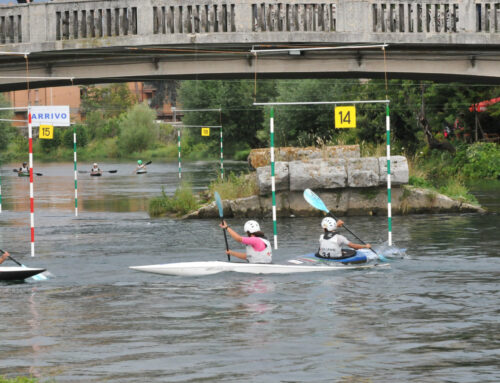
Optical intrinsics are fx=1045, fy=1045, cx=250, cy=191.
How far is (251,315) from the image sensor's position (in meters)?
13.8

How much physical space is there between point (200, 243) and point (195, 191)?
53.9ft

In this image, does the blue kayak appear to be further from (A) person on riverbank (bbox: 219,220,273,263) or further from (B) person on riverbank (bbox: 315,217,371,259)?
(A) person on riverbank (bbox: 219,220,273,263)

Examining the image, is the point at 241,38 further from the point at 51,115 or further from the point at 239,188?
the point at 51,115

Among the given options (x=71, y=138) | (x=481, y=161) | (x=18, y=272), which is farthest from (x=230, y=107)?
(x=18, y=272)

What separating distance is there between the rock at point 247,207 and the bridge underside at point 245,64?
3377 mm

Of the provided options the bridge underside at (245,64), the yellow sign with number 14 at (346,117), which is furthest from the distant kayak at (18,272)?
the bridge underside at (245,64)

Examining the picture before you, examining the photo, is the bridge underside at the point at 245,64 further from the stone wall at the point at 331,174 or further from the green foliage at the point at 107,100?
the green foliage at the point at 107,100

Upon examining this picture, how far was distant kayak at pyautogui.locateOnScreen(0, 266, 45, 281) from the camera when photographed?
16844 mm

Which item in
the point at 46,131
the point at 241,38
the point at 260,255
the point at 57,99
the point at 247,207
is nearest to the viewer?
the point at 260,255

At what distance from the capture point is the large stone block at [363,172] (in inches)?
1101

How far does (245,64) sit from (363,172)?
4.28 metres

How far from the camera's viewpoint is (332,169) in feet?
92.1

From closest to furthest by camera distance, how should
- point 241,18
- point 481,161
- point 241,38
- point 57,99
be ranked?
point 241,38, point 241,18, point 481,161, point 57,99

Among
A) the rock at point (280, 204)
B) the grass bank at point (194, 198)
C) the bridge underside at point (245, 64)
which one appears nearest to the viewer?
the bridge underside at point (245, 64)
